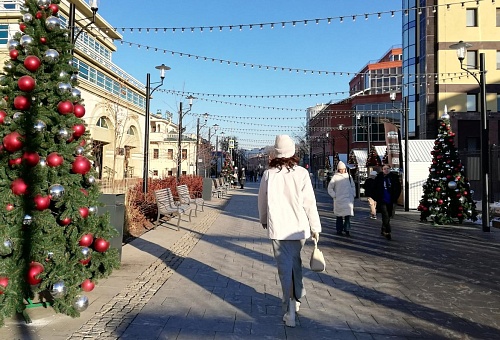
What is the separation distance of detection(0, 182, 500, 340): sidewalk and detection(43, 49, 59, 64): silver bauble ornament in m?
2.71

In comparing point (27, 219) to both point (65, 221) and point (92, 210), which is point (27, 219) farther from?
point (92, 210)

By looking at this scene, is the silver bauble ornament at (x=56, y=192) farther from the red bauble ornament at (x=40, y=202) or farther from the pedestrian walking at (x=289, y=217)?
the pedestrian walking at (x=289, y=217)

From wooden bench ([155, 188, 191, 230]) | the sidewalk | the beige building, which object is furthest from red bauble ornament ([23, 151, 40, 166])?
the beige building

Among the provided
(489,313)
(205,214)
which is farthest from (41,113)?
(205,214)

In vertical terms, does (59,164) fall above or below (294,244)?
above

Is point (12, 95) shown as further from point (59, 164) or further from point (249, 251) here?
point (249, 251)

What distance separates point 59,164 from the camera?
4395 mm

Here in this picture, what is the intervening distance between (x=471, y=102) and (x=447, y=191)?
23.8 meters

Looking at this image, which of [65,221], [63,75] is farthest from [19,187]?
[63,75]

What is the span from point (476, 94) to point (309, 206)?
34.1m

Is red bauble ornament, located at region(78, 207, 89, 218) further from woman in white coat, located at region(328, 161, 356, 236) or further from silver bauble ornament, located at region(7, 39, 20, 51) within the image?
woman in white coat, located at region(328, 161, 356, 236)

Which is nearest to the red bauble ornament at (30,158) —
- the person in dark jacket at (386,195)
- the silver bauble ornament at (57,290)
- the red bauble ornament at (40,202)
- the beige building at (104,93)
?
the red bauble ornament at (40,202)

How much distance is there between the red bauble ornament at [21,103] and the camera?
14.2 feet

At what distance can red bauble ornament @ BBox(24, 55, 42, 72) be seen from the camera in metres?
4.38
